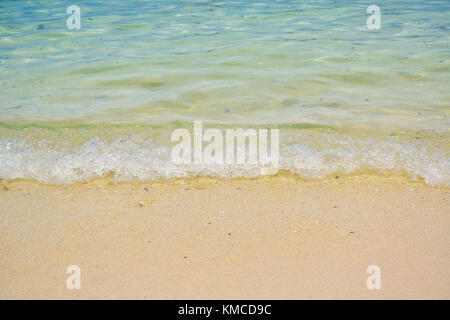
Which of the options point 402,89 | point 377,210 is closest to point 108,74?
point 402,89

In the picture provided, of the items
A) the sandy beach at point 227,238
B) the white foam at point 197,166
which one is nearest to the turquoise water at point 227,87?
the white foam at point 197,166

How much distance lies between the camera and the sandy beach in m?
1.98

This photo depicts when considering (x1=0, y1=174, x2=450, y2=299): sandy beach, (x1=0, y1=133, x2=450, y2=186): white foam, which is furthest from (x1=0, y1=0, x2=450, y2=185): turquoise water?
(x1=0, y1=174, x2=450, y2=299): sandy beach

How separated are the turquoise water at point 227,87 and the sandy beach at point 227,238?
0.24m

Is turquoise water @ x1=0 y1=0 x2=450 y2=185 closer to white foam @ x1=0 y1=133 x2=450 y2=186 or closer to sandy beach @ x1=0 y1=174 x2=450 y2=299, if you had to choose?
white foam @ x1=0 y1=133 x2=450 y2=186

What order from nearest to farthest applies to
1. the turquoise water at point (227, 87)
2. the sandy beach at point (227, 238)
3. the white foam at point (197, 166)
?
the sandy beach at point (227, 238) < the white foam at point (197, 166) < the turquoise water at point (227, 87)

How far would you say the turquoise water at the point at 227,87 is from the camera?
10.6 ft

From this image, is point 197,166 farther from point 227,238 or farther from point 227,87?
point 227,87

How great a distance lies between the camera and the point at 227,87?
490cm

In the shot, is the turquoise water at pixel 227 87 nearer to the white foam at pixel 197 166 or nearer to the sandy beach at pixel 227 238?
the white foam at pixel 197 166

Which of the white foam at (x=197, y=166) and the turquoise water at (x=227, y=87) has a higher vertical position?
the turquoise water at (x=227, y=87)

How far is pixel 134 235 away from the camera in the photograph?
238 cm

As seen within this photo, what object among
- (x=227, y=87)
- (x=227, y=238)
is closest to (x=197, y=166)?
(x=227, y=238)
